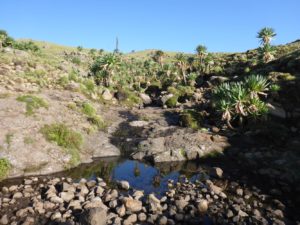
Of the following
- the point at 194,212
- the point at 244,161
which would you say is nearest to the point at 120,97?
the point at 244,161

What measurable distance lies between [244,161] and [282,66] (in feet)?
109

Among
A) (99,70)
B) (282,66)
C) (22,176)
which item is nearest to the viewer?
(22,176)

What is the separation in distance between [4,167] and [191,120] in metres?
24.1

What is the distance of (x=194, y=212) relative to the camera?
17.1 metres

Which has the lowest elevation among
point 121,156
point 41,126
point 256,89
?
point 121,156

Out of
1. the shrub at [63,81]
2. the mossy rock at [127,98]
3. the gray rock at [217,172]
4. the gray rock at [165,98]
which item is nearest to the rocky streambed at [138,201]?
the gray rock at [217,172]

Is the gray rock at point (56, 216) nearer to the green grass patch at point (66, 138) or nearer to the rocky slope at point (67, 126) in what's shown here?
the rocky slope at point (67, 126)

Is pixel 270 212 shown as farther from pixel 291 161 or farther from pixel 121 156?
pixel 121 156

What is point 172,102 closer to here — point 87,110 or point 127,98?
point 127,98

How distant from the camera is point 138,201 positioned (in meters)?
18.0

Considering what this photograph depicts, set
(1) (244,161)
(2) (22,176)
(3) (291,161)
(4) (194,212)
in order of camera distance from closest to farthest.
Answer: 1. (4) (194,212)
2. (2) (22,176)
3. (3) (291,161)
4. (1) (244,161)

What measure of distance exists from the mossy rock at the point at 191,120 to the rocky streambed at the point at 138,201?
585 inches

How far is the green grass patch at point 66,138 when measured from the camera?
2650 cm

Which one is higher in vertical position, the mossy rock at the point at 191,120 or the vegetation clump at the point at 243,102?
the vegetation clump at the point at 243,102
